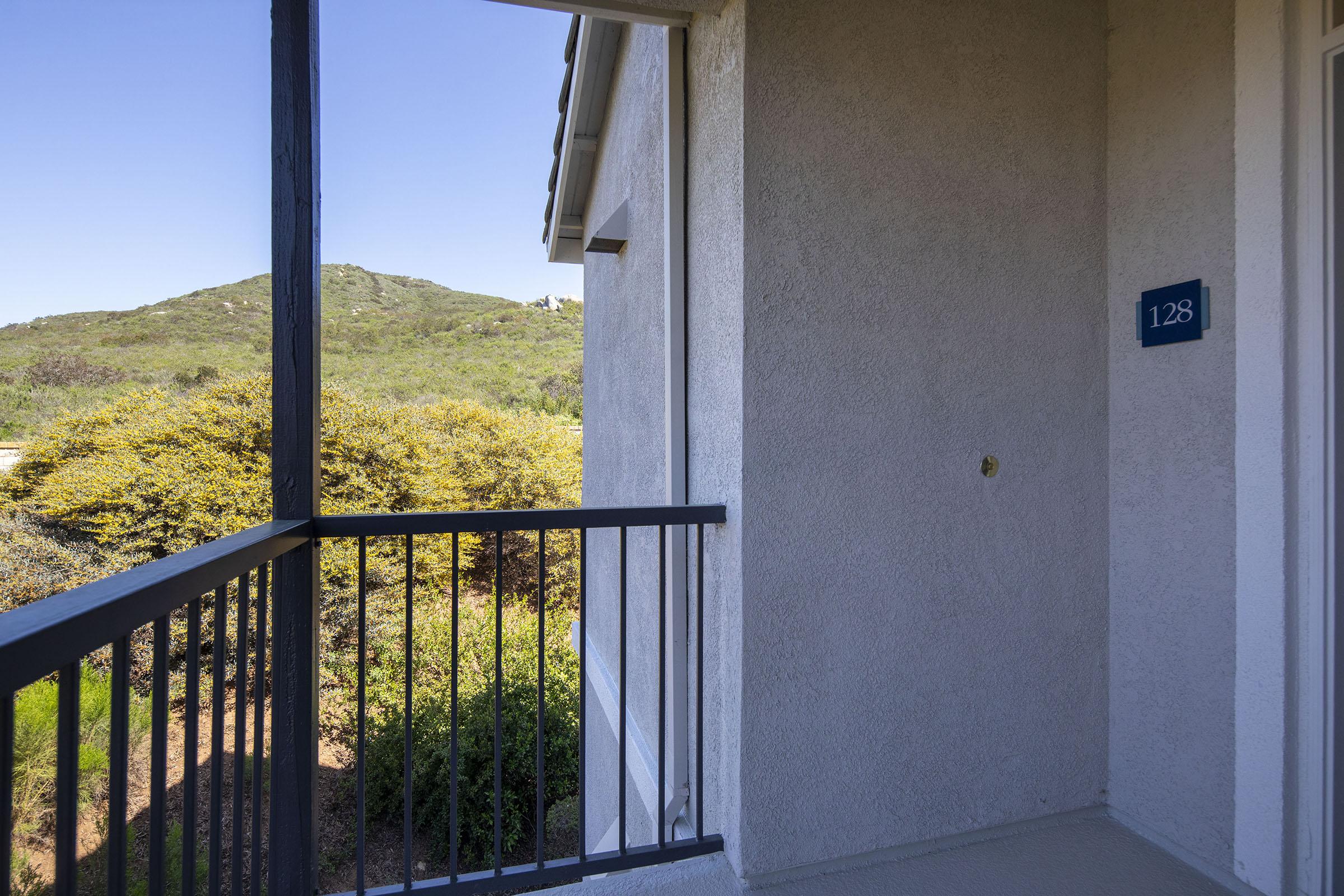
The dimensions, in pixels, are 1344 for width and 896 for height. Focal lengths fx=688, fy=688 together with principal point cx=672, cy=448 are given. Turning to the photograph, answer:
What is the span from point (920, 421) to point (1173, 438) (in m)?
0.71

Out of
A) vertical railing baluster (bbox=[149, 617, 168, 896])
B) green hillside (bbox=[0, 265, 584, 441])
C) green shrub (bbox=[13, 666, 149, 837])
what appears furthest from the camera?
green hillside (bbox=[0, 265, 584, 441])

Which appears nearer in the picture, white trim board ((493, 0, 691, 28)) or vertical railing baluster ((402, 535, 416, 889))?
vertical railing baluster ((402, 535, 416, 889))

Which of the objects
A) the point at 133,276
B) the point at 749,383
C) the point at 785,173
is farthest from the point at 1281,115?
the point at 133,276

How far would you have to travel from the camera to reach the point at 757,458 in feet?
6.14

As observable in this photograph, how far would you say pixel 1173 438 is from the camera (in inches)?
77.5

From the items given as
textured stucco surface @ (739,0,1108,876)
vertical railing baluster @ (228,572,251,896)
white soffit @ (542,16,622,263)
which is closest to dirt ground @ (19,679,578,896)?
vertical railing baluster @ (228,572,251,896)

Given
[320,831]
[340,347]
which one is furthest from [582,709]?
[340,347]

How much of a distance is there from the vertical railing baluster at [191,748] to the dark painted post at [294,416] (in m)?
0.47

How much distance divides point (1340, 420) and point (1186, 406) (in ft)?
1.13

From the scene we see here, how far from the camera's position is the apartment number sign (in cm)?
187

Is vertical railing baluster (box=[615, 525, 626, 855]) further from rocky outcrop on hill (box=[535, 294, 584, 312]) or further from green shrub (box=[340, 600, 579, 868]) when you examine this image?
rocky outcrop on hill (box=[535, 294, 584, 312])

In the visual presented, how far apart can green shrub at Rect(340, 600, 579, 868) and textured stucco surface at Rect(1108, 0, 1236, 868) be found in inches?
148

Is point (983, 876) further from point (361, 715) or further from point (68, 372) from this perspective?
point (68, 372)

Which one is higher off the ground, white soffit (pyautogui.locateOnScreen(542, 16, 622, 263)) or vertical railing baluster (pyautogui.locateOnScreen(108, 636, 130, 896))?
white soffit (pyautogui.locateOnScreen(542, 16, 622, 263))
